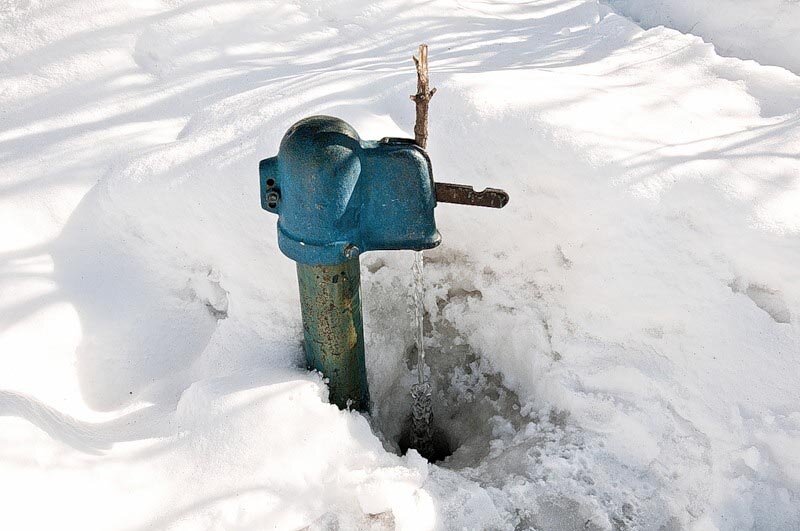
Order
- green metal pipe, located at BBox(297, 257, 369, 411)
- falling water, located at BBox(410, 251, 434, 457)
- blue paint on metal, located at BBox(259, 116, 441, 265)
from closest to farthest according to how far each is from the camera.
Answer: blue paint on metal, located at BBox(259, 116, 441, 265), green metal pipe, located at BBox(297, 257, 369, 411), falling water, located at BBox(410, 251, 434, 457)

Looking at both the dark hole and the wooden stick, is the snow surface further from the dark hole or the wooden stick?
the wooden stick

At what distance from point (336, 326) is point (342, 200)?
1.12 feet

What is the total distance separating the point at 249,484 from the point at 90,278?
2.83 ft

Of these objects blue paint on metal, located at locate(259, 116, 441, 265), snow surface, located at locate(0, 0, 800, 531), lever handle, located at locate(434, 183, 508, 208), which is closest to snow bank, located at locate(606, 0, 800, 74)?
snow surface, located at locate(0, 0, 800, 531)

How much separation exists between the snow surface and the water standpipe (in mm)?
289

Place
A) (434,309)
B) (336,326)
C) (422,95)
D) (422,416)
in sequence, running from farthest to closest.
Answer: (434,309)
(422,416)
(336,326)
(422,95)

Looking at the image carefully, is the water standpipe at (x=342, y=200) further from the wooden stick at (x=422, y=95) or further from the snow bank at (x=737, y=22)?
the snow bank at (x=737, y=22)

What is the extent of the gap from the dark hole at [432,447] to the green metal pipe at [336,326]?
23 cm

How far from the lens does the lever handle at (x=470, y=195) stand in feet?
4.42

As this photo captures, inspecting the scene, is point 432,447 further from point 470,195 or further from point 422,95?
point 422,95

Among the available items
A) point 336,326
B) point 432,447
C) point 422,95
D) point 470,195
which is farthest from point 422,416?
point 422,95

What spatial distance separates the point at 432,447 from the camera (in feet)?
6.03

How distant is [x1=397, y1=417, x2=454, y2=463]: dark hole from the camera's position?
1.82 m

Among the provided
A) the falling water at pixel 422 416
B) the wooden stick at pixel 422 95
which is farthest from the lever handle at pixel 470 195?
the falling water at pixel 422 416
